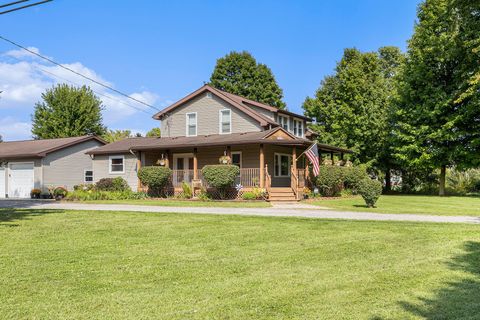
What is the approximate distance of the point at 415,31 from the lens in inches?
1162

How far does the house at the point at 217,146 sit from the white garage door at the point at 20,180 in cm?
448

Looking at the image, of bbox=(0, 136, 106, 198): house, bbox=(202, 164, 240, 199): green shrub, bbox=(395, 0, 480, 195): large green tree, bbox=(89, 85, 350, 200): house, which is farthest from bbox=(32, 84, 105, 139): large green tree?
bbox=(395, 0, 480, 195): large green tree

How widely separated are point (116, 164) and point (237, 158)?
370 inches

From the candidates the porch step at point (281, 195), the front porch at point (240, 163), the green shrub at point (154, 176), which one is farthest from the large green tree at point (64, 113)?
the porch step at point (281, 195)

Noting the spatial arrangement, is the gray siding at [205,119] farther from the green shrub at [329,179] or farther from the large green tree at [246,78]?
the large green tree at [246,78]

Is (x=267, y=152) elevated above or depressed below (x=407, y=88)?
below

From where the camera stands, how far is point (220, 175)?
68.7ft

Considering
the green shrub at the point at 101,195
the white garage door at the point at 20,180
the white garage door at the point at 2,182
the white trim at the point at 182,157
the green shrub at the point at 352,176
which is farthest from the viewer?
the white garage door at the point at 2,182

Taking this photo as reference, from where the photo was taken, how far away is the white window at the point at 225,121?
2586cm

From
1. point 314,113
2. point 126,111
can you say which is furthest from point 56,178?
point 314,113

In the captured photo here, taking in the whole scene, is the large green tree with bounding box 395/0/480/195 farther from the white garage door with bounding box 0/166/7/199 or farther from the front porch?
the white garage door with bounding box 0/166/7/199

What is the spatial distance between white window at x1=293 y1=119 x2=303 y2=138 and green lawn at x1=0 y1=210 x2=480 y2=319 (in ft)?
65.2

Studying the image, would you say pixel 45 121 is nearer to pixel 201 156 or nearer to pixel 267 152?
pixel 201 156

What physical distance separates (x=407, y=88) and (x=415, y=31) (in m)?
4.50
